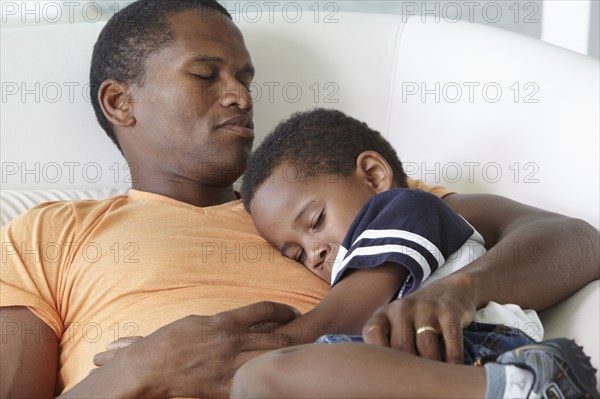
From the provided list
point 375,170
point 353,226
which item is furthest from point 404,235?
point 375,170

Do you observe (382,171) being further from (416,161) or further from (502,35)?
(502,35)

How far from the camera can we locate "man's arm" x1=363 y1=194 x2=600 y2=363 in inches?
43.0

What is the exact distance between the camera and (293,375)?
98 cm

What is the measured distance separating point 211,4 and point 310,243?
2.30 feet

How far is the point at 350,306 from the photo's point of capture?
4.11 feet

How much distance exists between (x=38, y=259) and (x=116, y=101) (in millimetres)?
473

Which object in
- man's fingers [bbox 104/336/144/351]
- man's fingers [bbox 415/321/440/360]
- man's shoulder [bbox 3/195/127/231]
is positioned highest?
man's fingers [bbox 415/321/440/360]

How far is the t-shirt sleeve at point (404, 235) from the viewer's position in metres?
1.24

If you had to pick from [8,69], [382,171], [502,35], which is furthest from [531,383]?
[8,69]

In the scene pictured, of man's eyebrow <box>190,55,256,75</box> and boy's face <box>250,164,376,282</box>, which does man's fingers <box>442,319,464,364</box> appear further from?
man's eyebrow <box>190,55,256,75</box>

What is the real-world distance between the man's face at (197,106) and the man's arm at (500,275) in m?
0.44

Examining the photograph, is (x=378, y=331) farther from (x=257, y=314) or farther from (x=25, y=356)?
(x=25, y=356)

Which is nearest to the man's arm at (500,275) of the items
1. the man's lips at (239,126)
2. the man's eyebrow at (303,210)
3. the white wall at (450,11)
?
the man's eyebrow at (303,210)

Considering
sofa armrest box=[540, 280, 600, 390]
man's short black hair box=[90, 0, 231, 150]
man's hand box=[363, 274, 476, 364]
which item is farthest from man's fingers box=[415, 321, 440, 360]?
man's short black hair box=[90, 0, 231, 150]
